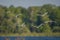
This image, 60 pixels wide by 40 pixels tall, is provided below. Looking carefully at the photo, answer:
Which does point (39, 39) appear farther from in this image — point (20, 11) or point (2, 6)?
point (2, 6)

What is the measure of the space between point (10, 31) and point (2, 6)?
319mm

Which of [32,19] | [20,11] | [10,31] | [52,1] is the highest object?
[52,1]

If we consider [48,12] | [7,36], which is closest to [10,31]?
[7,36]

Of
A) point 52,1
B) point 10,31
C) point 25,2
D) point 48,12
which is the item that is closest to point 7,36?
point 10,31

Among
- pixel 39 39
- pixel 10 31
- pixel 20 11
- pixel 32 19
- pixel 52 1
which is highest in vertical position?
pixel 52 1

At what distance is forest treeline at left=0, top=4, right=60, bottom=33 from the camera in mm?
1589

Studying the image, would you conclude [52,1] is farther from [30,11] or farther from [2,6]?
[2,6]

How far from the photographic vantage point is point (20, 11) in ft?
5.32

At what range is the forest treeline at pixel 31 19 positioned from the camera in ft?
5.21

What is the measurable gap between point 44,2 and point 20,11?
309mm

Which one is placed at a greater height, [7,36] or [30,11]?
[30,11]

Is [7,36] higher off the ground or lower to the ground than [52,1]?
lower

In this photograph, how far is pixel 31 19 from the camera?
1.60 m

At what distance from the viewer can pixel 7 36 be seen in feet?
5.26
